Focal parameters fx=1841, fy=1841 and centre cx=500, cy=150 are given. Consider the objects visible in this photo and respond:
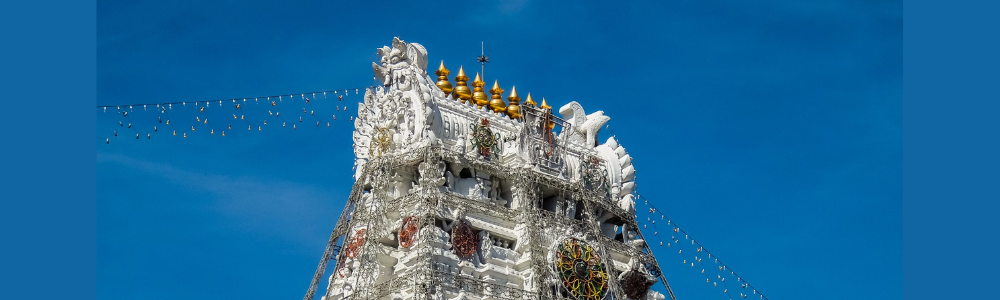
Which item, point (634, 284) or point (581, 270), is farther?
point (634, 284)

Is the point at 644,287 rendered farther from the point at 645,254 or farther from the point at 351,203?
the point at 351,203

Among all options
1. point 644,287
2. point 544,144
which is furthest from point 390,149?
point 644,287

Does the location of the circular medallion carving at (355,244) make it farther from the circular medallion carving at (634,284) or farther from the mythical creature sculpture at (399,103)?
the circular medallion carving at (634,284)

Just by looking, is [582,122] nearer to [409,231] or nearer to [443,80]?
[443,80]

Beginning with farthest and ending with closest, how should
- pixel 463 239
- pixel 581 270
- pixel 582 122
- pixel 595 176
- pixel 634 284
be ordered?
1. pixel 582 122
2. pixel 595 176
3. pixel 634 284
4. pixel 581 270
5. pixel 463 239

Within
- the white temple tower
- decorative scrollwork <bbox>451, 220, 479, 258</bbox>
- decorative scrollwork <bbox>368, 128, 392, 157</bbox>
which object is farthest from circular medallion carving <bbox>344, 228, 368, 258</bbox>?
decorative scrollwork <bbox>451, 220, 479, 258</bbox>

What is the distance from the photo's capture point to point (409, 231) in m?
55.8

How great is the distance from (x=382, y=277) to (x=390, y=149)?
4.44 metres

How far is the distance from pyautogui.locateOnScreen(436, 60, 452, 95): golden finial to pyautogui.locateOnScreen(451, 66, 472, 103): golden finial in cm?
32

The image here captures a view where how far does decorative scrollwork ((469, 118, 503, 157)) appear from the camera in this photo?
5822cm

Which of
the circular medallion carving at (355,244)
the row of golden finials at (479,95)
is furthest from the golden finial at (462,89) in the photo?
the circular medallion carving at (355,244)

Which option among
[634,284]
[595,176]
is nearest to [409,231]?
[595,176]

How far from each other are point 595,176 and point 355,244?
28.9ft

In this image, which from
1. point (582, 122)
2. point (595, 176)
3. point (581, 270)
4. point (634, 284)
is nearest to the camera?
point (581, 270)
